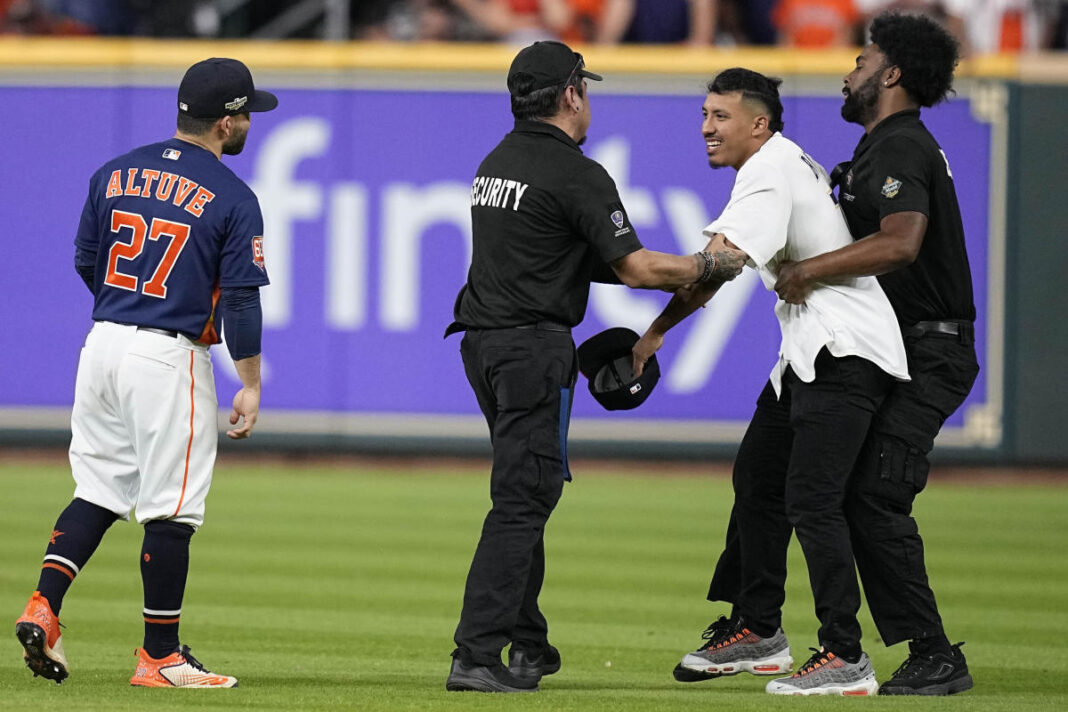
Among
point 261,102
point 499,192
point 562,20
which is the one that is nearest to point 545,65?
point 499,192

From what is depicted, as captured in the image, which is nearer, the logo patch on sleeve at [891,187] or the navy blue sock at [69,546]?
the navy blue sock at [69,546]

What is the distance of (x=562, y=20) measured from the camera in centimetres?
1570

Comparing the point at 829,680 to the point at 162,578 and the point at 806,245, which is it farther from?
the point at 162,578

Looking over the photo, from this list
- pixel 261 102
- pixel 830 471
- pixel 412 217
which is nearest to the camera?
pixel 830 471

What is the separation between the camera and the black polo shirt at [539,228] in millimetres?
5891

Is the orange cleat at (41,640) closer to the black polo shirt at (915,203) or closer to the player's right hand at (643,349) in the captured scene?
the player's right hand at (643,349)

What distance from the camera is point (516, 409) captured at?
5.91m

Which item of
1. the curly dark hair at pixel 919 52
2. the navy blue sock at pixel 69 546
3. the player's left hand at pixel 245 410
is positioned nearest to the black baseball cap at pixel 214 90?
the player's left hand at pixel 245 410

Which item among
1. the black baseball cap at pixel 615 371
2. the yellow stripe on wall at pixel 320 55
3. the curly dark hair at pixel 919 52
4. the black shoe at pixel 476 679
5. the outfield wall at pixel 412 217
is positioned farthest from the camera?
the yellow stripe on wall at pixel 320 55

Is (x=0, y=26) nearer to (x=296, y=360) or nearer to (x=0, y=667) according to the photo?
(x=296, y=360)

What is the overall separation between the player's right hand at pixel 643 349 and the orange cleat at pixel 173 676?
6.09ft

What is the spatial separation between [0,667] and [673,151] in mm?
9625

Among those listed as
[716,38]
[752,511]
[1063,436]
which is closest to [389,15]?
[716,38]

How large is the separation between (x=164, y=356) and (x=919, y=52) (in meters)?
2.96
